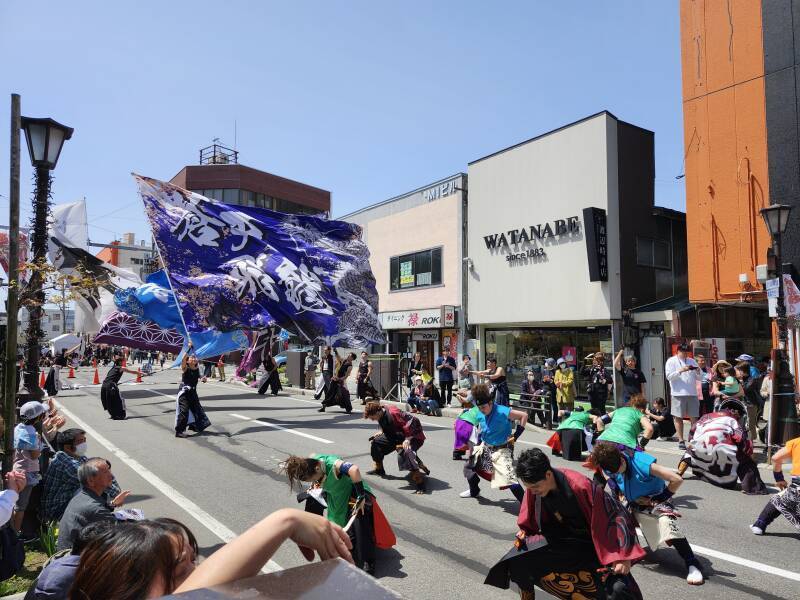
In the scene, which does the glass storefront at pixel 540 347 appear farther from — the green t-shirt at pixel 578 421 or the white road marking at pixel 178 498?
the white road marking at pixel 178 498

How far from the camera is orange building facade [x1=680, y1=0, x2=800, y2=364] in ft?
42.7

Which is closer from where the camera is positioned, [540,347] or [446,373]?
[446,373]

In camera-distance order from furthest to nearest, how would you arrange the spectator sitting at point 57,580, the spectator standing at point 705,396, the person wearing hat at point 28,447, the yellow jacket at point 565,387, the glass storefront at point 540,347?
the glass storefront at point 540,347, the yellow jacket at point 565,387, the spectator standing at point 705,396, the person wearing hat at point 28,447, the spectator sitting at point 57,580

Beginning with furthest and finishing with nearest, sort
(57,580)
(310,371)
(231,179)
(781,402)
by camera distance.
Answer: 1. (231,179)
2. (310,371)
3. (781,402)
4. (57,580)

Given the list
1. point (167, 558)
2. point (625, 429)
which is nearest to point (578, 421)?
point (625, 429)

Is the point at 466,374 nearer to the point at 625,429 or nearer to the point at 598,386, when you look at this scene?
the point at 598,386

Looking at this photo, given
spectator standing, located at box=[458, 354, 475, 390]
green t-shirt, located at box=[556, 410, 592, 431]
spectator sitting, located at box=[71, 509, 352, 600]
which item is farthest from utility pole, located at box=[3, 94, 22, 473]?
spectator standing, located at box=[458, 354, 475, 390]

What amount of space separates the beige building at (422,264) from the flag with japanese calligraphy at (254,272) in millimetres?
6264

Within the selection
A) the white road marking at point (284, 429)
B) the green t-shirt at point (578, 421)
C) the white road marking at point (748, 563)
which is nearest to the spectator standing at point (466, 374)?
the white road marking at point (284, 429)

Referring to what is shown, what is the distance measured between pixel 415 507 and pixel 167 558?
6.01 meters

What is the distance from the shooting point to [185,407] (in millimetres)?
12562

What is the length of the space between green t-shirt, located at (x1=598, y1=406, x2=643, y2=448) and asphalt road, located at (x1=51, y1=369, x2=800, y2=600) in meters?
1.16

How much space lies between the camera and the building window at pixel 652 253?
61.2 feet

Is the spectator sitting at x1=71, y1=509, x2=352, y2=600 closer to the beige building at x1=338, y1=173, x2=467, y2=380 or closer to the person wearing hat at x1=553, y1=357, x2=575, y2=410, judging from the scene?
the person wearing hat at x1=553, y1=357, x2=575, y2=410
